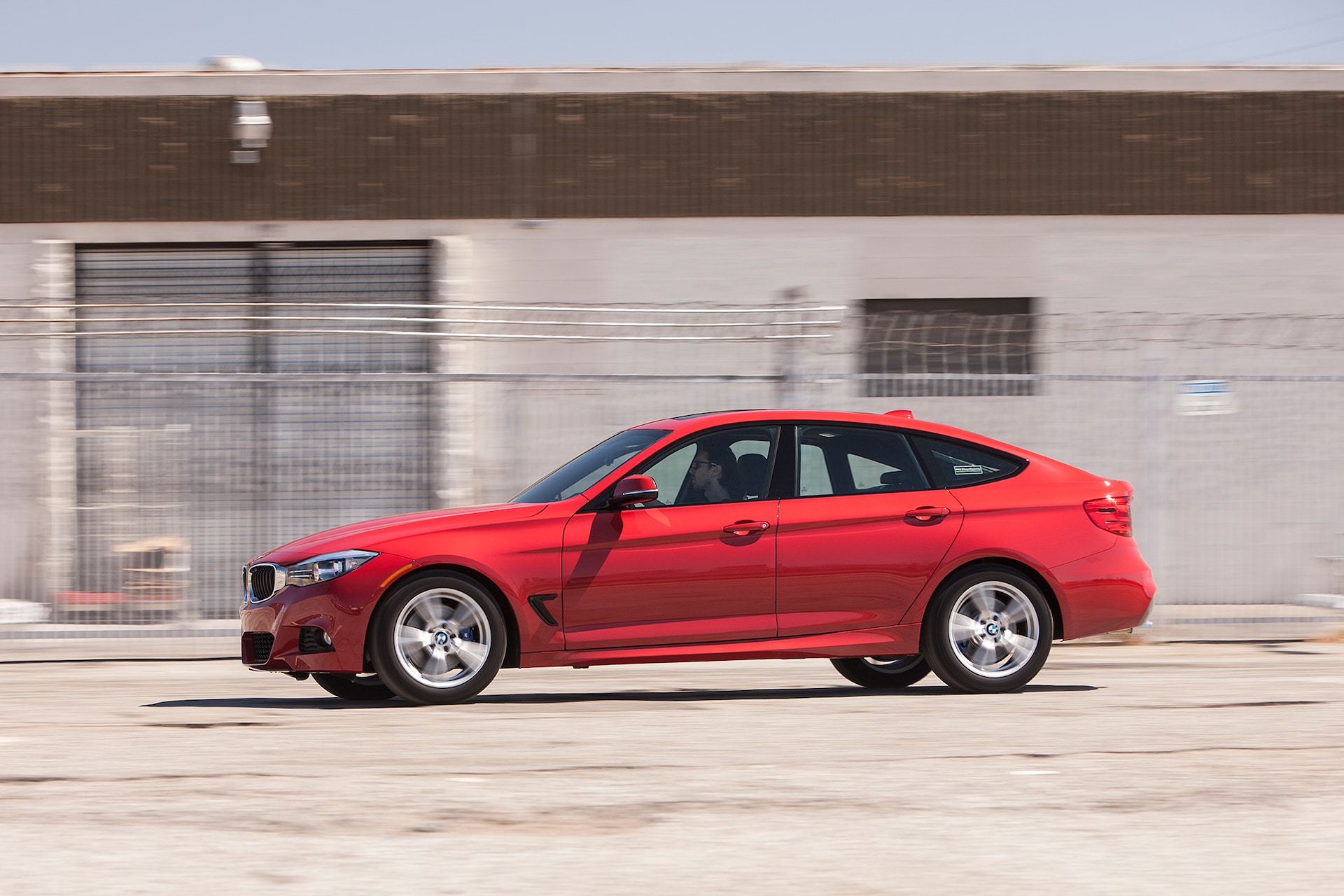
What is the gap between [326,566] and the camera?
8703 millimetres

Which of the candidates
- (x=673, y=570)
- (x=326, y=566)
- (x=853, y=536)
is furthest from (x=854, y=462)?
(x=326, y=566)

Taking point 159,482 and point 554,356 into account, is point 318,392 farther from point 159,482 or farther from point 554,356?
point 554,356

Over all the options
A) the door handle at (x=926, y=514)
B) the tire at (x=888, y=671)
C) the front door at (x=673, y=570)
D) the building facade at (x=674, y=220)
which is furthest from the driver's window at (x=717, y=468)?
the building facade at (x=674, y=220)

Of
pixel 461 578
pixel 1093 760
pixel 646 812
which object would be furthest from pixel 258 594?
pixel 1093 760

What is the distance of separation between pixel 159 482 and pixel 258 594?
470 cm

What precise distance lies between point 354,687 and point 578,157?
360 inches

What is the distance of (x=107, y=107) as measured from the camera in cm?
1738

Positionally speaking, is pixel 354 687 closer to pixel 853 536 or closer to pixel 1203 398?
pixel 853 536

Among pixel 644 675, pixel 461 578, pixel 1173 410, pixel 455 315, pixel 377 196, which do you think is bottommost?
pixel 644 675

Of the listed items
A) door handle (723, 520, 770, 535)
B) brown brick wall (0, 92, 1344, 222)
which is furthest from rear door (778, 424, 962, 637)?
brown brick wall (0, 92, 1344, 222)

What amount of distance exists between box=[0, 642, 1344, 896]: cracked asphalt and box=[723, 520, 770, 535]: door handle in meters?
0.93

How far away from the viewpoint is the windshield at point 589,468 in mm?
9203

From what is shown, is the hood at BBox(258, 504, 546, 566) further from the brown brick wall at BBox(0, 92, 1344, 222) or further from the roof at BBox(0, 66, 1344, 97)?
the roof at BBox(0, 66, 1344, 97)

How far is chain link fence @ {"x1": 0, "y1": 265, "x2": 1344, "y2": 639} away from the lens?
43.8 feet
